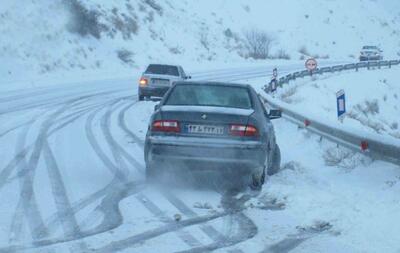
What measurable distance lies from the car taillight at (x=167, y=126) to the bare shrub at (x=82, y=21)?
3268 cm

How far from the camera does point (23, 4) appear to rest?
3866cm

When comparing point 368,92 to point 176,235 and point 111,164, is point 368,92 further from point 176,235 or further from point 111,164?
point 176,235

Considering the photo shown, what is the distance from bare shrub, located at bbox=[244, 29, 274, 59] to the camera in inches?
2435

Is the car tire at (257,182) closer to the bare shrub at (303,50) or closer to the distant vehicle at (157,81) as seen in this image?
the distant vehicle at (157,81)

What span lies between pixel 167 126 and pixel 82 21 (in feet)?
111

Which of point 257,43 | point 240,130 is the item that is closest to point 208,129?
point 240,130

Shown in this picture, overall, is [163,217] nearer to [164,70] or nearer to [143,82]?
[143,82]

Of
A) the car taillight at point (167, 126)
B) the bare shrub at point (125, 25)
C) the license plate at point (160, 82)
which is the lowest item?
the license plate at point (160, 82)

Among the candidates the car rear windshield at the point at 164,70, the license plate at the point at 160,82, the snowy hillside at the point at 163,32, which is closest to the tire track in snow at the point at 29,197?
the license plate at the point at 160,82

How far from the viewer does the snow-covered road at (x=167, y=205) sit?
6414mm

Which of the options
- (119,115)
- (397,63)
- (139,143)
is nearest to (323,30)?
(397,63)

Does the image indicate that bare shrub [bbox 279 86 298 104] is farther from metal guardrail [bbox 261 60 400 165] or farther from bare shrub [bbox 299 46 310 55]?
bare shrub [bbox 299 46 310 55]

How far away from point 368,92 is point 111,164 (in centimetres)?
2770

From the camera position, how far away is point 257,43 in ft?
209
